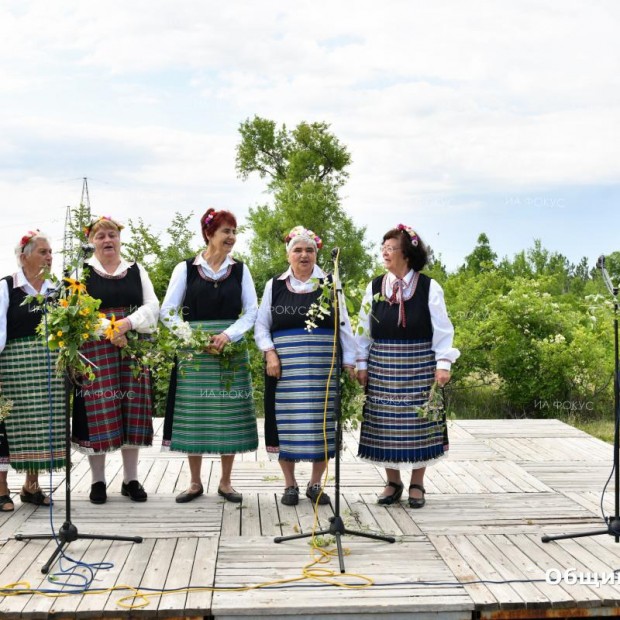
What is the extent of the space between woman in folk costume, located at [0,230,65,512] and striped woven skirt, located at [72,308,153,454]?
5.8 inches

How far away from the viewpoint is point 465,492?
468 centimetres

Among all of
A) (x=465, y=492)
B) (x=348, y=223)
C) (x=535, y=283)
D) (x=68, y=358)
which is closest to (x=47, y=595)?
(x=68, y=358)

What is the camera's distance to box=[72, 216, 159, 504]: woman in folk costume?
4.16m

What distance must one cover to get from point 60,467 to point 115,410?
0.46 metres

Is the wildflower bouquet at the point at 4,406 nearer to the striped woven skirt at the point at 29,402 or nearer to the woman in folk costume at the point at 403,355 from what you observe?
the striped woven skirt at the point at 29,402

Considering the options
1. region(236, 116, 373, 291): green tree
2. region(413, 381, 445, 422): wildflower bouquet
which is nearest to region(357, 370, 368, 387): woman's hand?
region(413, 381, 445, 422): wildflower bouquet

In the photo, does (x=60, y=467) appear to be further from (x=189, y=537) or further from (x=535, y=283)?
(x=535, y=283)

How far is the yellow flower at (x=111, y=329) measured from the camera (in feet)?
12.5

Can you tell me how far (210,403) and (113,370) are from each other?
551 millimetres

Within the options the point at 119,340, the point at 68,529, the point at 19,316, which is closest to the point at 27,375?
the point at 19,316

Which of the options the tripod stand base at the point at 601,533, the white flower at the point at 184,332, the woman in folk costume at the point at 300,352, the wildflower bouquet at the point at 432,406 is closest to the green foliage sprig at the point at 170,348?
the white flower at the point at 184,332

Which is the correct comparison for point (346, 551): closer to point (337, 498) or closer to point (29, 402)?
point (337, 498)

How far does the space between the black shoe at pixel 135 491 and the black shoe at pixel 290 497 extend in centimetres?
79

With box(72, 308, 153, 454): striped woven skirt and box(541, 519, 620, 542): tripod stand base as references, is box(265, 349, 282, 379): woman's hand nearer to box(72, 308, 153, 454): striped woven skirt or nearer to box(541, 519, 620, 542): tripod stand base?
box(72, 308, 153, 454): striped woven skirt
